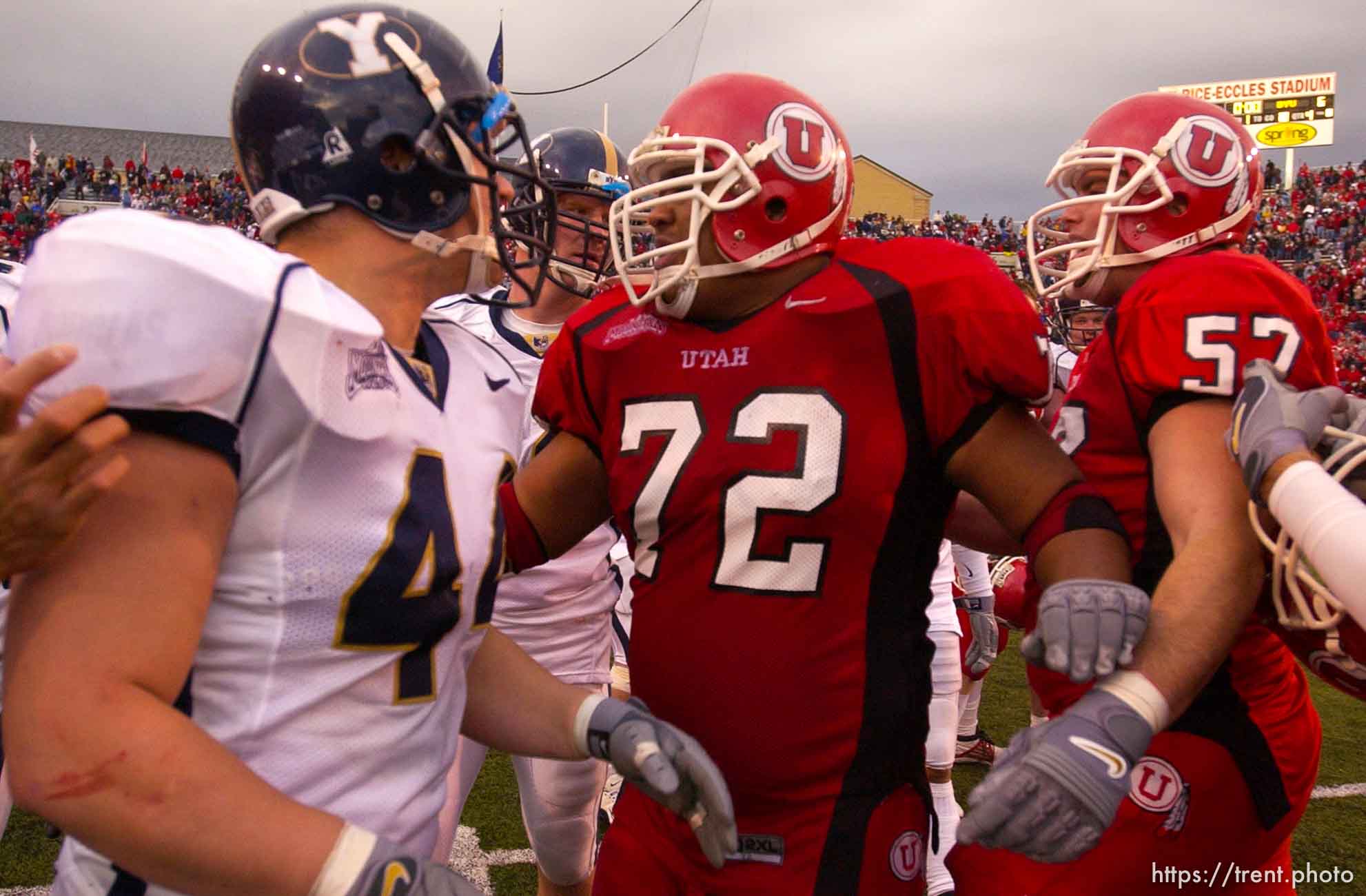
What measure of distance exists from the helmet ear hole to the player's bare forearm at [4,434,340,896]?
595mm

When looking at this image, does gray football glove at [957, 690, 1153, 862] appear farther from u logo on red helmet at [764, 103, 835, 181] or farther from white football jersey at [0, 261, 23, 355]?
white football jersey at [0, 261, 23, 355]

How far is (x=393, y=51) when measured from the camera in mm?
1499

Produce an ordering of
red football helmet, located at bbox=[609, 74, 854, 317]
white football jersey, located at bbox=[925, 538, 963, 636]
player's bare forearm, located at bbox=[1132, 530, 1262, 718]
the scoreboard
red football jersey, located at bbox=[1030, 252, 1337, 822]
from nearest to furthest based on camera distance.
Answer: player's bare forearm, located at bbox=[1132, 530, 1262, 718]
red football jersey, located at bbox=[1030, 252, 1337, 822]
red football helmet, located at bbox=[609, 74, 854, 317]
white football jersey, located at bbox=[925, 538, 963, 636]
the scoreboard

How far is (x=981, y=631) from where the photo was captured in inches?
202

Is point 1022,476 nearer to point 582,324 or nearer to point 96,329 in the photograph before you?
point 582,324

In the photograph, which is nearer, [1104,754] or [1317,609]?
[1104,754]

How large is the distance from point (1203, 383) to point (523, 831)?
3.23 metres

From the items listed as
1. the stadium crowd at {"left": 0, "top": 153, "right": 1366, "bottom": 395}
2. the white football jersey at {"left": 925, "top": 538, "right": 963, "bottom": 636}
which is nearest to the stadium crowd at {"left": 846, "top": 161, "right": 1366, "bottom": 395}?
the stadium crowd at {"left": 0, "top": 153, "right": 1366, "bottom": 395}

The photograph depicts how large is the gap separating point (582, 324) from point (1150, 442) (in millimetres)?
1180

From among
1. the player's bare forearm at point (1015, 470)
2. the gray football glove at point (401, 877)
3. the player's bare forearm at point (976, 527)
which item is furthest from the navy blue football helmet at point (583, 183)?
the gray football glove at point (401, 877)

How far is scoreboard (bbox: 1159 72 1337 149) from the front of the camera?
30.2m

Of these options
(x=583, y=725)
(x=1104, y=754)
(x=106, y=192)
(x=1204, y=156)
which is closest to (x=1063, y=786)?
(x=1104, y=754)

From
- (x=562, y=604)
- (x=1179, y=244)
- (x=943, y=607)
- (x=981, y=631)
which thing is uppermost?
(x=1179, y=244)

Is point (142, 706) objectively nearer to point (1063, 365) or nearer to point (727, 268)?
point (727, 268)
